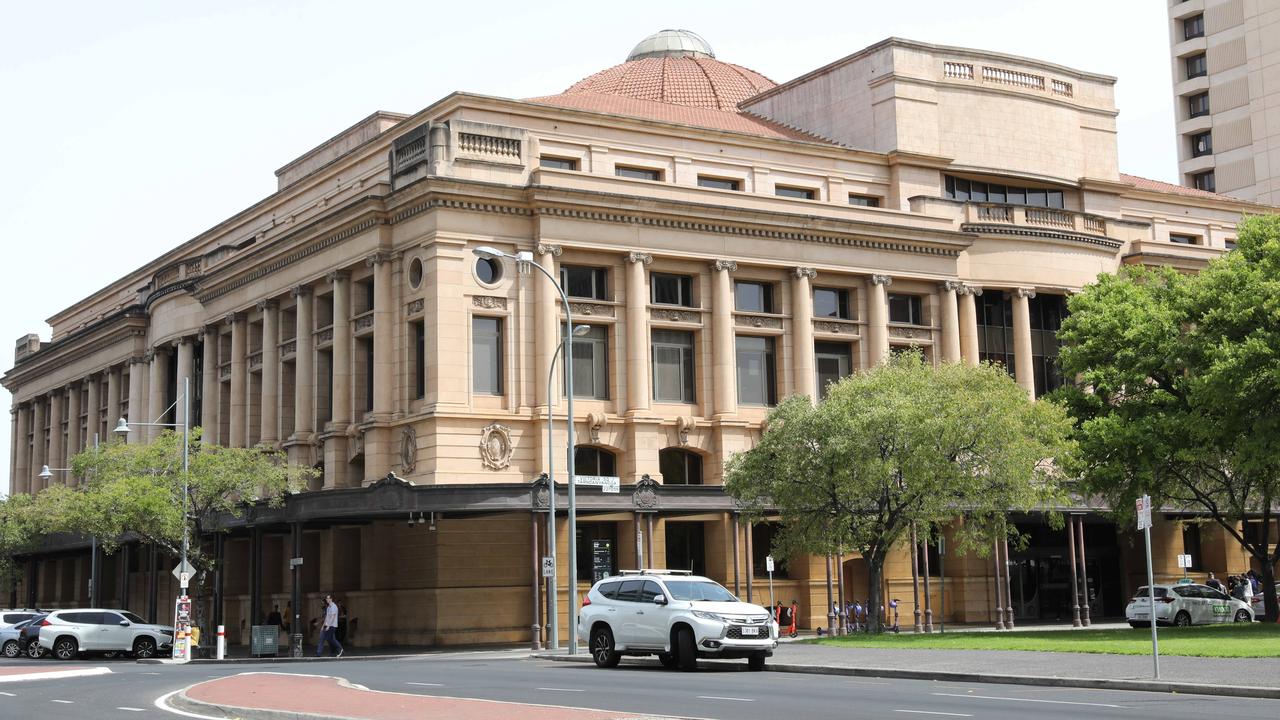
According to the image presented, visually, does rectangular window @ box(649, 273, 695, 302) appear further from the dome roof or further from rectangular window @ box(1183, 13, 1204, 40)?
rectangular window @ box(1183, 13, 1204, 40)

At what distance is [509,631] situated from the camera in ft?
170

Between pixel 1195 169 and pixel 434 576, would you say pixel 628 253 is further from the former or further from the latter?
pixel 1195 169

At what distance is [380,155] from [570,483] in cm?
2485

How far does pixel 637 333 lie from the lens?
54.6 metres

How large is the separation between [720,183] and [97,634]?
2985cm

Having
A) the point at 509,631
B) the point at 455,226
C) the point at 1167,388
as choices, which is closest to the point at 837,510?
the point at 1167,388

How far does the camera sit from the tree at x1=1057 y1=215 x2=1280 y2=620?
40562 millimetres

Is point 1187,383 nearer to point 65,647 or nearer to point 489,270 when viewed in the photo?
point 489,270

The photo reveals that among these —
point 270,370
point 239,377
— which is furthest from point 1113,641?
point 239,377

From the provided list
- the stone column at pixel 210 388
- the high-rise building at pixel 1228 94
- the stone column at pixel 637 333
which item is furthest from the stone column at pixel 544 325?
the high-rise building at pixel 1228 94

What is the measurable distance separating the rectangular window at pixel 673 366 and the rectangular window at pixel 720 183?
8.06 m

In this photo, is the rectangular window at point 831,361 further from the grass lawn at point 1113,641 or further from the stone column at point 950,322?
the grass lawn at point 1113,641

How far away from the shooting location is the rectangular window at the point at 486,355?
52312mm

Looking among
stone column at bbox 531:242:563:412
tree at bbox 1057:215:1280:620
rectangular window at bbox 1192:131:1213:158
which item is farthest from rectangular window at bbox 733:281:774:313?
rectangular window at bbox 1192:131:1213:158
